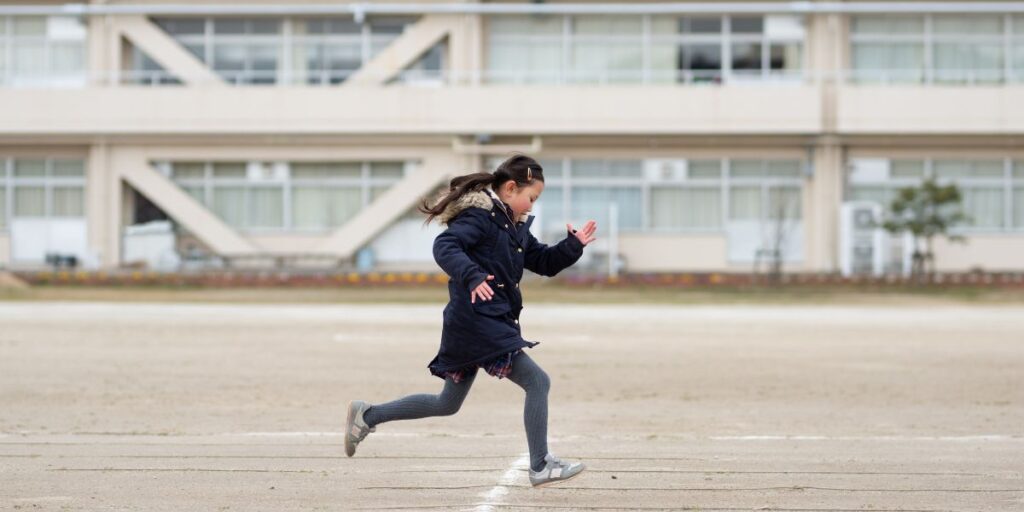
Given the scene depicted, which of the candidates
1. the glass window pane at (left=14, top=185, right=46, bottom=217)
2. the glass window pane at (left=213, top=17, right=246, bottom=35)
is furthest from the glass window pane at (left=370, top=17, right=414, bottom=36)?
the glass window pane at (left=14, top=185, right=46, bottom=217)

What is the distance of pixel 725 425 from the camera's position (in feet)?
36.4

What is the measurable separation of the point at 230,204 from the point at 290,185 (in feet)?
5.78

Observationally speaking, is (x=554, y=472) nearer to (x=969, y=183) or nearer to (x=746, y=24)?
(x=746, y=24)

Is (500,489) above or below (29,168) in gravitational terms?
below

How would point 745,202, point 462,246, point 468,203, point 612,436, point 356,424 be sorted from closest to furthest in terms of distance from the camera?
point 462,246
point 468,203
point 356,424
point 612,436
point 745,202

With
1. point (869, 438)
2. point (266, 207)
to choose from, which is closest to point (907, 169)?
point (266, 207)

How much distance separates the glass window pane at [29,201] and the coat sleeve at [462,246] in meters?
34.1

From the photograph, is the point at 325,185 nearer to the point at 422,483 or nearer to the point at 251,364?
the point at 251,364

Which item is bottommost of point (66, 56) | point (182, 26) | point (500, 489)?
point (500, 489)

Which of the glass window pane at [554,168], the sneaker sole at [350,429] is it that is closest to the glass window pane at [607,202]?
the glass window pane at [554,168]

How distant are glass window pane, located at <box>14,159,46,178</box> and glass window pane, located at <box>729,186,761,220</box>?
18912 mm

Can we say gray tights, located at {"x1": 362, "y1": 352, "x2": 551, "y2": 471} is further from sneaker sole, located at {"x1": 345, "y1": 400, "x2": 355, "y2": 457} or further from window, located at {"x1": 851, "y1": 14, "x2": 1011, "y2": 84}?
window, located at {"x1": 851, "y1": 14, "x2": 1011, "y2": 84}

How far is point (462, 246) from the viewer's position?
7191 millimetres

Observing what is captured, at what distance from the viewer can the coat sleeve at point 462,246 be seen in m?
6.98
